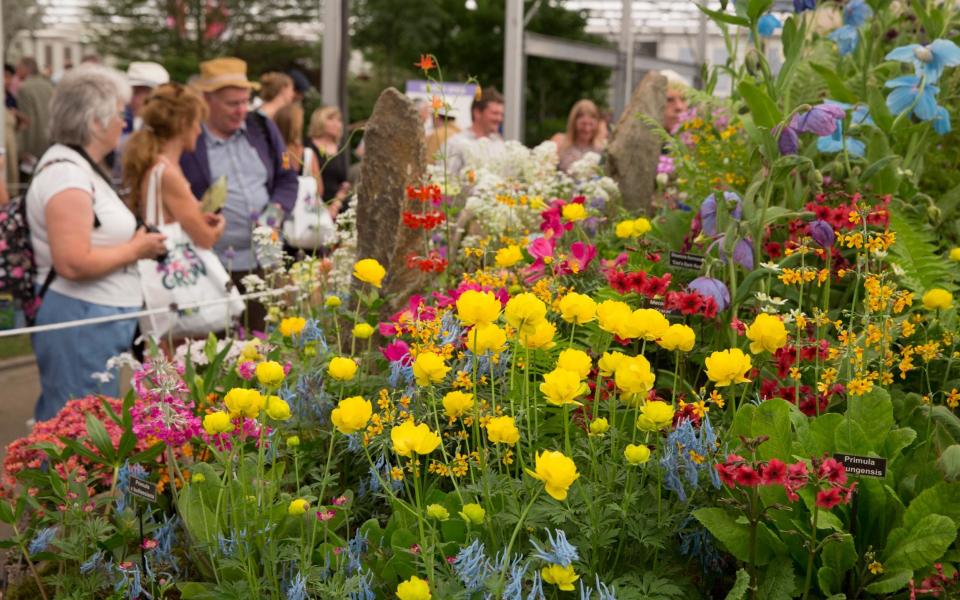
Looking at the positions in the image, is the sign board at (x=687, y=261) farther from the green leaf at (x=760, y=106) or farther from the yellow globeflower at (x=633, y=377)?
the yellow globeflower at (x=633, y=377)

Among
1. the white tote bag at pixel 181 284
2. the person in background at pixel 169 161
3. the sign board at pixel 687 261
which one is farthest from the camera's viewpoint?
the person in background at pixel 169 161

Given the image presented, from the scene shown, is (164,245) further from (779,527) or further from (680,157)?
(779,527)

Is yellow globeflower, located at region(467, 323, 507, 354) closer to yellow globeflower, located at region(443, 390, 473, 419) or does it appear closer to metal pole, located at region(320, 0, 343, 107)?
yellow globeflower, located at region(443, 390, 473, 419)

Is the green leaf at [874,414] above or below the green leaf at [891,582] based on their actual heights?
above

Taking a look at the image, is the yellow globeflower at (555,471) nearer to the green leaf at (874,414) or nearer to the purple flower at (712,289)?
the green leaf at (874,414)

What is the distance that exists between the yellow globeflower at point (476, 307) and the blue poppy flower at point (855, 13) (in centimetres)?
228

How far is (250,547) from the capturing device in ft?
5.11

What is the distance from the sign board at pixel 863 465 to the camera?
4.58 feet

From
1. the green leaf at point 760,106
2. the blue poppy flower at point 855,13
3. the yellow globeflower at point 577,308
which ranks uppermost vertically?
the blue poppy flower at point 855,13

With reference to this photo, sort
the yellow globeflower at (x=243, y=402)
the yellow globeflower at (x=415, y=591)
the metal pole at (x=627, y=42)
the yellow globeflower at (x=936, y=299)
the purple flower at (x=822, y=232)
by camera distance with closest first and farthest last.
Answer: the yellow globeflower at (x=415, y=591) → the yellow globeflower at (x=243, y=402) → the yellow globeflower at (x=936, y=299) → the purple flower at (x=822, y=232) → the metal pole at (x=627, y=42)

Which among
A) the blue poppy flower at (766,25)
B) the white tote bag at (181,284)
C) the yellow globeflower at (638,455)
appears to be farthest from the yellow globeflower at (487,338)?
the white tote bag at (181,284)

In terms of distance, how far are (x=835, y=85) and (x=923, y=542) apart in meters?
1.70

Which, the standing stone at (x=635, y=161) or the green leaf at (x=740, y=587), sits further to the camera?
the standing stone at (x=635, y=161)

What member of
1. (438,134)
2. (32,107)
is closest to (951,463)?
(438,134)
